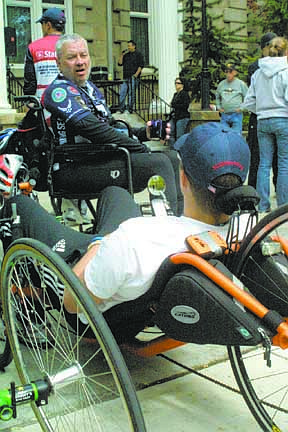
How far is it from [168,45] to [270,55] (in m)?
8.12

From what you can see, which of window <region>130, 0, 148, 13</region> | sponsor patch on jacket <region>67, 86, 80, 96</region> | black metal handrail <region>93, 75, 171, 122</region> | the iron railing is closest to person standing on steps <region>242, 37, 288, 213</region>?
A: sponsor patch on jacket <region>67, 86, 80, 96</region>

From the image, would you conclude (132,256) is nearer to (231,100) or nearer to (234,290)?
(234,290)

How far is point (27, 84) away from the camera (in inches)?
234

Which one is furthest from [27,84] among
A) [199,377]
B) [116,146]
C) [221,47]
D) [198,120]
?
[221,47]

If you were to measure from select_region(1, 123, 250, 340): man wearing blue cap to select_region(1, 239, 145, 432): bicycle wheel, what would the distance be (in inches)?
5.8

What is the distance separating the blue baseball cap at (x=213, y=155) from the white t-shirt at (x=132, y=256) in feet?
0.68

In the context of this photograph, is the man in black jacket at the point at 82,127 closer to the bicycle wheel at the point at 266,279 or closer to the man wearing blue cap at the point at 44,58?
the man wearing blue cap at the point at 44,58

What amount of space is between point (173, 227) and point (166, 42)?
43.0 feet

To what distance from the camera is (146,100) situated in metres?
16.3

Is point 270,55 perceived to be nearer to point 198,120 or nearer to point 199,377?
point 199,377

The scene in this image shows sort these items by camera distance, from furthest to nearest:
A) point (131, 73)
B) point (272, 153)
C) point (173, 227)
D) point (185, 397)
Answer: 1. point (131, 73)
2. point (272, 153)
3. point (185, 397)
4. point (173, 227)

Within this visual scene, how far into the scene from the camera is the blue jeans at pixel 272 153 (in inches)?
283

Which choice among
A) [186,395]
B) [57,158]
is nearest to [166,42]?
[57,158]

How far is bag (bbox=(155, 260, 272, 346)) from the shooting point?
2246mm
